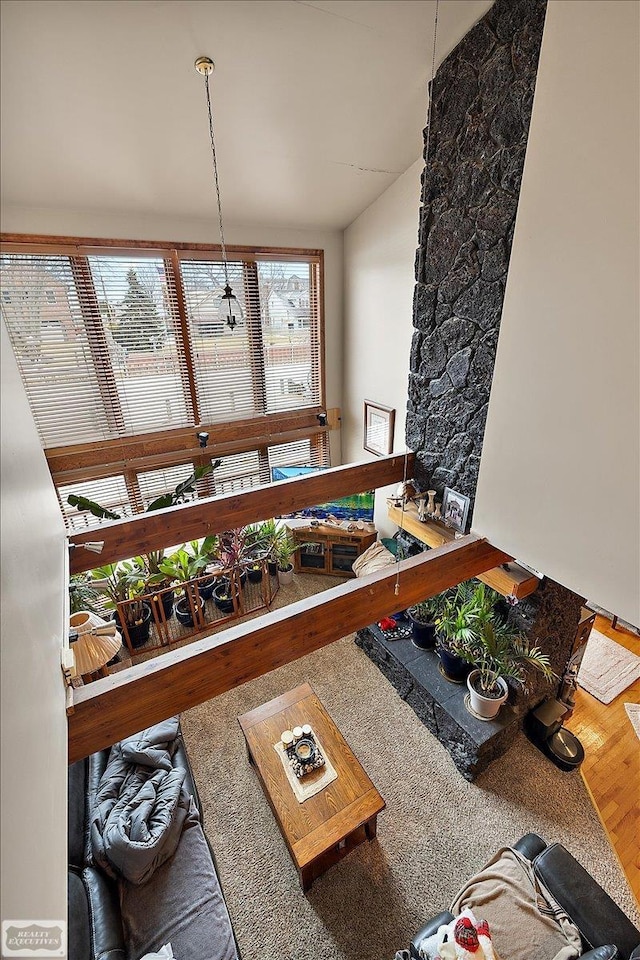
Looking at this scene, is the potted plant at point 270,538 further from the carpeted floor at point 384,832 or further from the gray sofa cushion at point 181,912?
the gray sofa cushion at point 181,912

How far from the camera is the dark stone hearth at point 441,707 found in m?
2.79

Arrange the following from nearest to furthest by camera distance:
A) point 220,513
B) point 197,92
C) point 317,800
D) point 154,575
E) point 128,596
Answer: point 197,92, point 317,800, point 220,513, point 128,596, point 154,575

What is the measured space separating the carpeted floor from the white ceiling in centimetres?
351

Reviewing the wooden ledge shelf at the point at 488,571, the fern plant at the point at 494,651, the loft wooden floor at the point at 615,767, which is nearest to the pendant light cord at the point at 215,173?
the wooden ledge shelf at the point at 488,571

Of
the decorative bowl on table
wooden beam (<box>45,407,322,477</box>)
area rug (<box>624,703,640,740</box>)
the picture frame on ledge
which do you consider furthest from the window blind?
area rug (<box>624,703,640,740</box>)

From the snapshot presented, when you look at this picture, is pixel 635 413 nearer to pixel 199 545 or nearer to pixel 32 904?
pixel 32 904

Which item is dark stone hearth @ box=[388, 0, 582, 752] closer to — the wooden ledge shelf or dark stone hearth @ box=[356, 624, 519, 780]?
dark stone hearth @ box=[356, 624, 519, 780]

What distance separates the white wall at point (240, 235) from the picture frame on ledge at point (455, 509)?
8.32 feet

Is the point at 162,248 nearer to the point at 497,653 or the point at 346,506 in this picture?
A: the point at 346,506

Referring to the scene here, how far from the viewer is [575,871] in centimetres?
199

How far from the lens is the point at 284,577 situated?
15.4ft

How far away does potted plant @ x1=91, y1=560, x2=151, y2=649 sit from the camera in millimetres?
3613

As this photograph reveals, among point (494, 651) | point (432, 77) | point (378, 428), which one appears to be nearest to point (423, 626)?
point (494, 651)

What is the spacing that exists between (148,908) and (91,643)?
129cm
